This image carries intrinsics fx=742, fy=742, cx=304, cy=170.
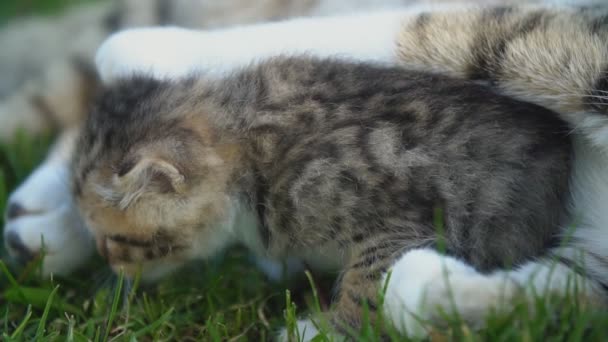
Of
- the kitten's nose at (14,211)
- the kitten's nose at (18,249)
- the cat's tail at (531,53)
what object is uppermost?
the cat's tail at (531,53)

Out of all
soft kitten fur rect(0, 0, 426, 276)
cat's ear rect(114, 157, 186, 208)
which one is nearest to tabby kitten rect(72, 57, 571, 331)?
cat's ear rect(114, 157, 186, 208)

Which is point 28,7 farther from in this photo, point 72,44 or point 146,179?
point 146,179

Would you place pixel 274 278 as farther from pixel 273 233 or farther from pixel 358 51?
pixel 358 51

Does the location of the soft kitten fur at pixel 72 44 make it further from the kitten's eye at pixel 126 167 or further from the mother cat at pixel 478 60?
the kitten's eye at pixel 126 167

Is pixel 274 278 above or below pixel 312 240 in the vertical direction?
below

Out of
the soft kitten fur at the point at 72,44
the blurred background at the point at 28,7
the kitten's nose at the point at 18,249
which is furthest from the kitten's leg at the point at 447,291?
the blurred background at the point at 28,7

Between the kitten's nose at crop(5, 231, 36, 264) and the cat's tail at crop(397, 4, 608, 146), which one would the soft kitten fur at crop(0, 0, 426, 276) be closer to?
the kitten's nose at crop(5, 231, 36, 264)

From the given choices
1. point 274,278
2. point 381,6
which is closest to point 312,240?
point 274,278
